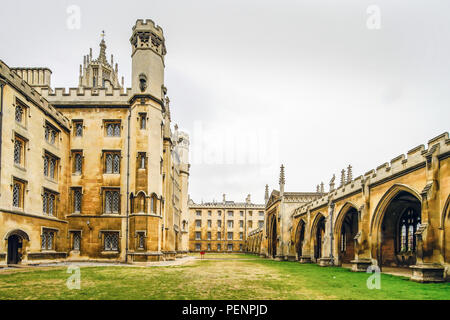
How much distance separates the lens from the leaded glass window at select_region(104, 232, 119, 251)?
1069 inches

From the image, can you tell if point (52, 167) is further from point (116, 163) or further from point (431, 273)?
point (431, 273)

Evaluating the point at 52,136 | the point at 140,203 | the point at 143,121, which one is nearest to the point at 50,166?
the point at 52,136

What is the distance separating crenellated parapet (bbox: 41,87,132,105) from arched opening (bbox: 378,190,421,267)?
21778 millimetres

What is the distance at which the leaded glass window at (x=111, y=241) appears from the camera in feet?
89.1

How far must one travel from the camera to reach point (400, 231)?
24.8 m

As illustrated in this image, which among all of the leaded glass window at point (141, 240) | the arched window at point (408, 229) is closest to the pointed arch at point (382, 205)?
the arched window at point (408, 229)

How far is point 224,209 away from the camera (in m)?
90.1

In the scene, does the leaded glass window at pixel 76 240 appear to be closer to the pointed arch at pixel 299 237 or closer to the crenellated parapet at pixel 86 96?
the crenellated parapet at pixel 86 96

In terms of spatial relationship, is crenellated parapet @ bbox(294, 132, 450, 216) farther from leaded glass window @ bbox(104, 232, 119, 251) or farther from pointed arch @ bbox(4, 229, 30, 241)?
pointed arch @ bbox(4, 229, 30, 241)

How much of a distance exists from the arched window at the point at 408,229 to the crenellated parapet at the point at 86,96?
22757mm

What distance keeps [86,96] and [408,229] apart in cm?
2655

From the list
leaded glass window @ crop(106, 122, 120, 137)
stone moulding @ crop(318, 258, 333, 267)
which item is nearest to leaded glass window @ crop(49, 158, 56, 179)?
leaded glass window @ crop(106, 122, 120, 137)
